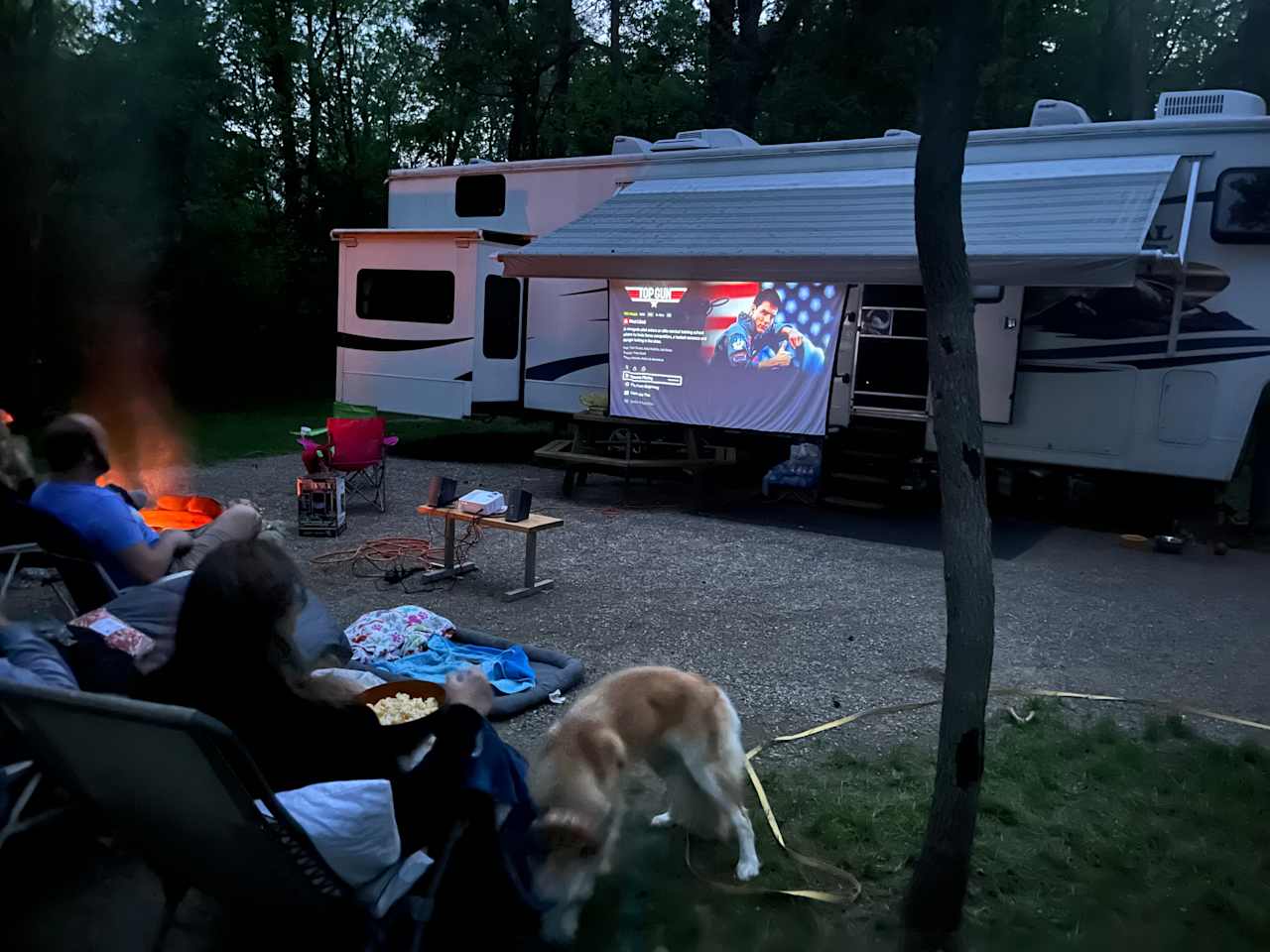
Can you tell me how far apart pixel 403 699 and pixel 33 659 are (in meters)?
1.05

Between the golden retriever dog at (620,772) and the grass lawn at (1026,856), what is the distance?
0.43 feet

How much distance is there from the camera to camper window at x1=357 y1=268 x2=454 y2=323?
37.4ft

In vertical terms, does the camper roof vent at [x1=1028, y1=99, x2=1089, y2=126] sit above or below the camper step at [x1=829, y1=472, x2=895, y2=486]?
above

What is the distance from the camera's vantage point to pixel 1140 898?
294 cm

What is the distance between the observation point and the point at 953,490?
269cm

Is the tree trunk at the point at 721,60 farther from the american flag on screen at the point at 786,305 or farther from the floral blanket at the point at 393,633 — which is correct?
the floral blanket at the point at 393,633

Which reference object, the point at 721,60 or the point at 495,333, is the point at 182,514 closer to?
the point at 495,333

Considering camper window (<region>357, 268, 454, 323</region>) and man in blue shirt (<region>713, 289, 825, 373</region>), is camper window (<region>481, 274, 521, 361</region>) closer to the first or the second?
camper window (<region>357, 268, 454, 323</region>)

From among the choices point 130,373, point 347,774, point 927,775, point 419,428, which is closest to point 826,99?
point 419,428

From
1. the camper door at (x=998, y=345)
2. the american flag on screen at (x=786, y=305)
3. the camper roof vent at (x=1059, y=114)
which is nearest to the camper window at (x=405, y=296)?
the american flag on screen at (x=786, y=305)

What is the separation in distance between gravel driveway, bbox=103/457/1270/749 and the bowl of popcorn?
0.86 m

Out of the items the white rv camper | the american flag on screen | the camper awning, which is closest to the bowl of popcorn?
the camper awning

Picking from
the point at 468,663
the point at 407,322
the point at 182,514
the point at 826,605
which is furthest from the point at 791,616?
the point at 407,322

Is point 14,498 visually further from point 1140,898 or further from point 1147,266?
point 1147,266
